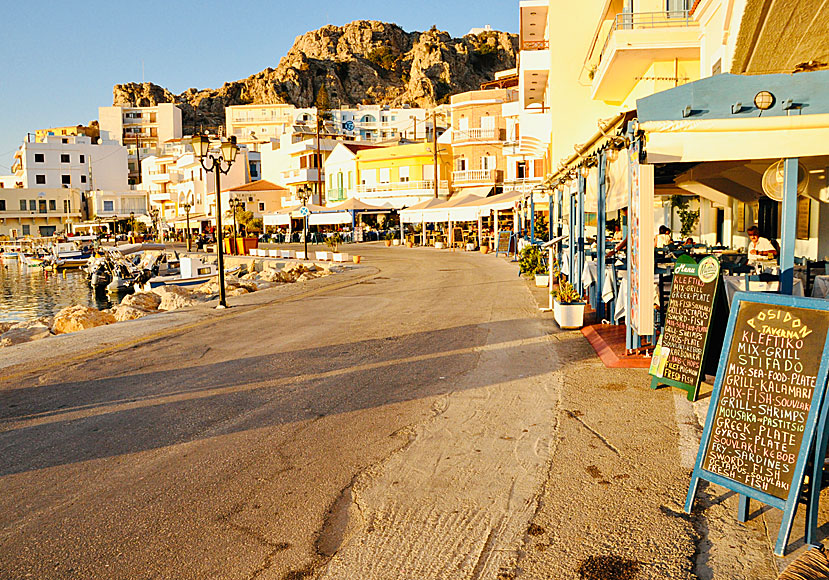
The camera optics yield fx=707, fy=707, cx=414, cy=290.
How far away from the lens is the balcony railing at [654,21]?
58.1 ft

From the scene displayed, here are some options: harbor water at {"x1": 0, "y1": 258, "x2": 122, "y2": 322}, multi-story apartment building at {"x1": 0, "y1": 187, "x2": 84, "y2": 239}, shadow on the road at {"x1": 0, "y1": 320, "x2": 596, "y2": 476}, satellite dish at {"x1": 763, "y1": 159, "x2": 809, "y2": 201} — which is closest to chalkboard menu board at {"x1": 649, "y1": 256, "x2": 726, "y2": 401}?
satellite dish at {"x1": 763, "y1": 159, "x2": 809, "y2": 201}

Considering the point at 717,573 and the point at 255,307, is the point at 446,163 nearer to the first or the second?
the point at 255,307

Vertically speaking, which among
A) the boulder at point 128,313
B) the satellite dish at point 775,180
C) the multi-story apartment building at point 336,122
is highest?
the multi-story apartment building at point 336,122

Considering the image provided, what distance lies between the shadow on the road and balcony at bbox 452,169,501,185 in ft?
145

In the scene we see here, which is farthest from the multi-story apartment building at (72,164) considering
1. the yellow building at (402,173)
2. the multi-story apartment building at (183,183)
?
the yellow building at (402,173)

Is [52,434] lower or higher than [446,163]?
lower

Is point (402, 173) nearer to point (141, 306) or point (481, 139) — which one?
point (481, 139)

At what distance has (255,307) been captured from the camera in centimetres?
1605

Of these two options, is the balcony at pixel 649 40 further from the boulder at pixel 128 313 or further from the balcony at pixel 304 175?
the balcony at pixel 304 175

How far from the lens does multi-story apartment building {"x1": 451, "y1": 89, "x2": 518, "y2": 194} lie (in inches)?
2125

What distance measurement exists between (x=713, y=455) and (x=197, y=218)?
248 ft

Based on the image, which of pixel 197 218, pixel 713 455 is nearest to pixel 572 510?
pixel 713 455

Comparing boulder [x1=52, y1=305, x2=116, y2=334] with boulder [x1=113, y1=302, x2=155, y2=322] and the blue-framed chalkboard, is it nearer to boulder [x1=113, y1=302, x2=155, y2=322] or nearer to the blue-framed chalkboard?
boulder [x1=113, y1=302, x2=155, y2=322]

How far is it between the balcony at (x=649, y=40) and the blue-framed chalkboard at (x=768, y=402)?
1526cm
